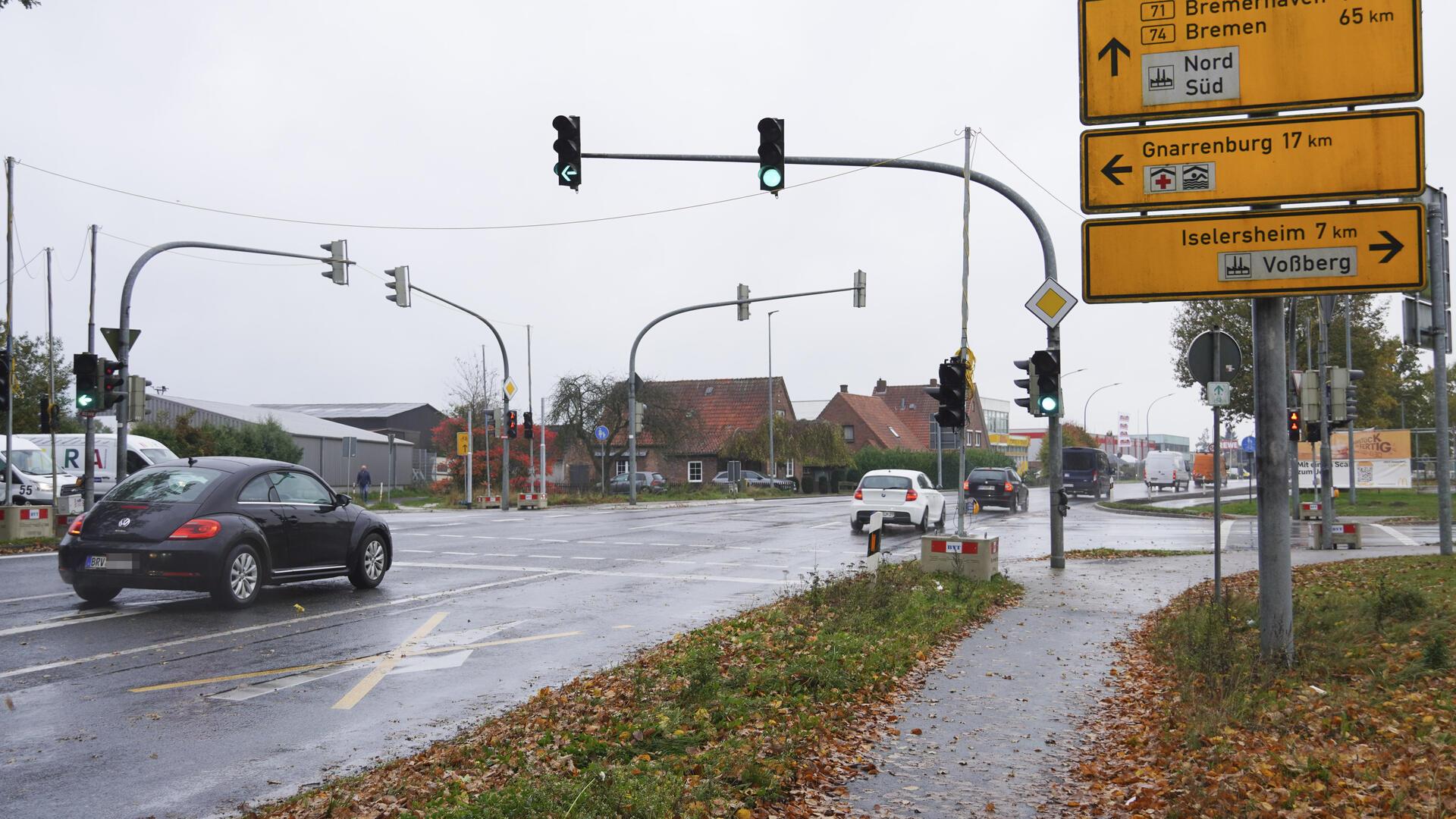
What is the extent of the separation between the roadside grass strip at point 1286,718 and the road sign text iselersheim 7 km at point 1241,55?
3.72m

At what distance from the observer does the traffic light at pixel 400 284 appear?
94.6 feet

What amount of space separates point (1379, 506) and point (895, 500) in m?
21.2

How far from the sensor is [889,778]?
222 inches

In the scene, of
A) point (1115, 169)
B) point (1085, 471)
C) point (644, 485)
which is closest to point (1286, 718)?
point (1115, 169)

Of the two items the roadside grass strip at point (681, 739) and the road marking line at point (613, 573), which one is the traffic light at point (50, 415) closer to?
the road marking line at point (613, 573)

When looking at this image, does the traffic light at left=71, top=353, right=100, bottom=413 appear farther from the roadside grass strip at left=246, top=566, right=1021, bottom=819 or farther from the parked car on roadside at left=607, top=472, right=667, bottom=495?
the parked car on roadside at left=607, top=472, right=667, bottom=495

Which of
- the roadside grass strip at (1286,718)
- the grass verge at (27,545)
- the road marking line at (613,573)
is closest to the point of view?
the roadside grass strip at (1286,718)

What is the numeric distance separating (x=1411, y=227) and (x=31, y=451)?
33131 millimetres

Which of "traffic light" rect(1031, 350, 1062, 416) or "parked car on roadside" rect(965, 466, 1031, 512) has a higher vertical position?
"traffic light" rect(1031, 350, 1062, 416)

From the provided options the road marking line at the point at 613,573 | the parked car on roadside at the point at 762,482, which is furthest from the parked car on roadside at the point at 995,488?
the road marking line at the point at 613,573

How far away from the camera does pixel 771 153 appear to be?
14.8 metres

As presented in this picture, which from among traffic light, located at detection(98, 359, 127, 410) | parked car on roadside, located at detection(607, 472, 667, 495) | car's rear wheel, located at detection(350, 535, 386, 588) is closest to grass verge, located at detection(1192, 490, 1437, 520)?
parked car on roadside, located at detection(607, 472, 667, 495)

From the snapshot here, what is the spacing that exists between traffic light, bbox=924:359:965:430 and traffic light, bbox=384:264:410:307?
17.3 m

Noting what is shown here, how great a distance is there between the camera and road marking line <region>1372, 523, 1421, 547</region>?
2273 cm
